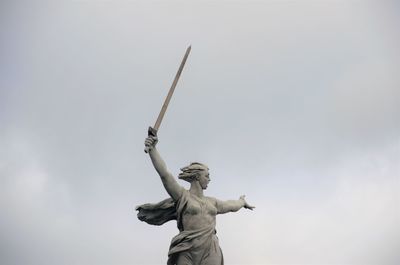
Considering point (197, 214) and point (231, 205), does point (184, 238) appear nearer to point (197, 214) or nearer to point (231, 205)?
point (197, 214)

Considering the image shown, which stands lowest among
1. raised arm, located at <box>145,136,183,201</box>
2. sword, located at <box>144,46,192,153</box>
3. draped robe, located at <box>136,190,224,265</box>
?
draped robe, located at <box>136,190,224,265</box>

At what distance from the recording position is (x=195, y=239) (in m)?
15.3

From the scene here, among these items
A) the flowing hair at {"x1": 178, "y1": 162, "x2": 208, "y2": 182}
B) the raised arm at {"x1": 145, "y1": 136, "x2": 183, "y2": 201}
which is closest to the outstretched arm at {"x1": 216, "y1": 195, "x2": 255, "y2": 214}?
the flowing hair at {"x1": 178, "y1": 162, "x2": 208, "y2": 182}

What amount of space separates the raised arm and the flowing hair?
543mm

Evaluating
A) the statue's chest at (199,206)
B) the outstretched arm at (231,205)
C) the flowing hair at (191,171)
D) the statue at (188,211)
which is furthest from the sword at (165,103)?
the outstretched arm at (231,205)

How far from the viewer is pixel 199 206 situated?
51.4 feet

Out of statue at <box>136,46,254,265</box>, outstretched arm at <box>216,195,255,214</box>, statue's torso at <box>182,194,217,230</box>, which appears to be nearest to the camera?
statue at <box>136,46,254,265</box>

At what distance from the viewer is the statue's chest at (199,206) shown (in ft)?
51.1

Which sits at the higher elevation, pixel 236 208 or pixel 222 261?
pixel 236 208

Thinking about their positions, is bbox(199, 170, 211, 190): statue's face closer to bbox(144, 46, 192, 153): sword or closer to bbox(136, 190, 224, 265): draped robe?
bbox(136, 190, 224, 265): draped robe

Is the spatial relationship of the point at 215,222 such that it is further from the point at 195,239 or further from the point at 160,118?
the point at 160,118

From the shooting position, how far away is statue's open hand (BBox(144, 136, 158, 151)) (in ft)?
49.1

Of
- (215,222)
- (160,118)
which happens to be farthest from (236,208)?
(160,118)

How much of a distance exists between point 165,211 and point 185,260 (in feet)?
4.44
